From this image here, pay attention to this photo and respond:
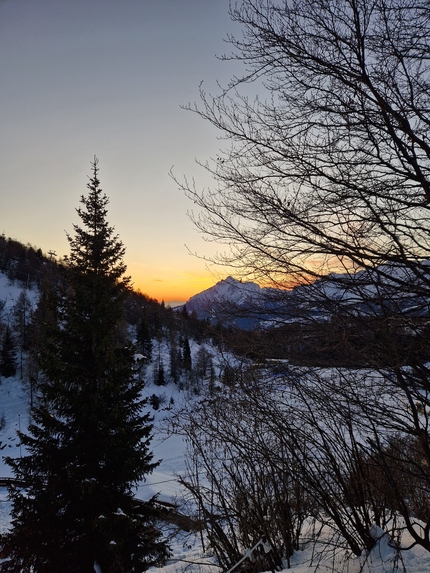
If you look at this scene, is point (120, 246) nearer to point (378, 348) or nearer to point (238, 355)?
point (238, 355)

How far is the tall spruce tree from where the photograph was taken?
29.7 ft

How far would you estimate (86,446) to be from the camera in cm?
996

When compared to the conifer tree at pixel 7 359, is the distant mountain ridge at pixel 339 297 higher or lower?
higher

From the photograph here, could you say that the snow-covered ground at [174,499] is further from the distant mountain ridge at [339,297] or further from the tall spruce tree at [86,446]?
the distant mountain ridge at [339,297]

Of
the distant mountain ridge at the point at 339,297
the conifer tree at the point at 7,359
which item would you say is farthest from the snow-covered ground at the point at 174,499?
the distant mountain ridge at the point at 339,297

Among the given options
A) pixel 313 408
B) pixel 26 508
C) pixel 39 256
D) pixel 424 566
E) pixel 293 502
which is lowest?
pixel 26 508

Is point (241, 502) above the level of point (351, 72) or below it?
below

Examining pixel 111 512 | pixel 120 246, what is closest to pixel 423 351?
pixel 111 512

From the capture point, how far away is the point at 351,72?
3113 mm

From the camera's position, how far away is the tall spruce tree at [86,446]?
9062 millimetres

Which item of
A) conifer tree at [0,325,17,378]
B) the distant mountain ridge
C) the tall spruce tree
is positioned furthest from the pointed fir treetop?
conifer tree at [0,325,17,378]

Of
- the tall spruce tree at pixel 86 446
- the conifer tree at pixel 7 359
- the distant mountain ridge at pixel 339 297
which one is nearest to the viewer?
the distant mountain ridge at pixel 339 297

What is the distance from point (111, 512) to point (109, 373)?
3.46m

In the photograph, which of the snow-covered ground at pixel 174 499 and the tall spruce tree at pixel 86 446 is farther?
the tall spruce tree at pixel 86 446
